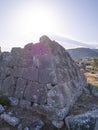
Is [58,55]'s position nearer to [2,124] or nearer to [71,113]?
[71,113]

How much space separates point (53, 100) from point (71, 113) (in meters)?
1.31

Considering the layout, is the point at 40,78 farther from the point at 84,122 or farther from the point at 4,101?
the point at 84,122

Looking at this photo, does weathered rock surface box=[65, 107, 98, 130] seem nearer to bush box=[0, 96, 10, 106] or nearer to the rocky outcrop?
the rocky outcrop

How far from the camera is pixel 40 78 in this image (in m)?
9.60

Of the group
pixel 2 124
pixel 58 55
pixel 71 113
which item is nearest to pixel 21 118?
pixel 2 124

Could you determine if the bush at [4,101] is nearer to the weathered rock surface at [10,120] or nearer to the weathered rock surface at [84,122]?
the weathered rock surface at [10,120]

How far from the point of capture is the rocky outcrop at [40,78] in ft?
28.8

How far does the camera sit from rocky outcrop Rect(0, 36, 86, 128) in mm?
8781

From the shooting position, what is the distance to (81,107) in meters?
10.3

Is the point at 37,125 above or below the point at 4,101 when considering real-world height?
below

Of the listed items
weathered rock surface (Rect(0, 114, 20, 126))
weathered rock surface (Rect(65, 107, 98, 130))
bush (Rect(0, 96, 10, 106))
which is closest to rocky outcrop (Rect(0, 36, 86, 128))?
bush (Rect(0, 96, 10, 106))

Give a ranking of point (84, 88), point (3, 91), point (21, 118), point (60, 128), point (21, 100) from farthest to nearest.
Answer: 1. point (84, 88)
2. point (3, 91)
3. point (21, 100)
4. point (21, 118)
5. point (60, 128)

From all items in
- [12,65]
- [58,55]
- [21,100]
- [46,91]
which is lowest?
[21,100]

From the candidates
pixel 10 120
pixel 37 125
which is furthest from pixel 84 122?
pixel 10 120
